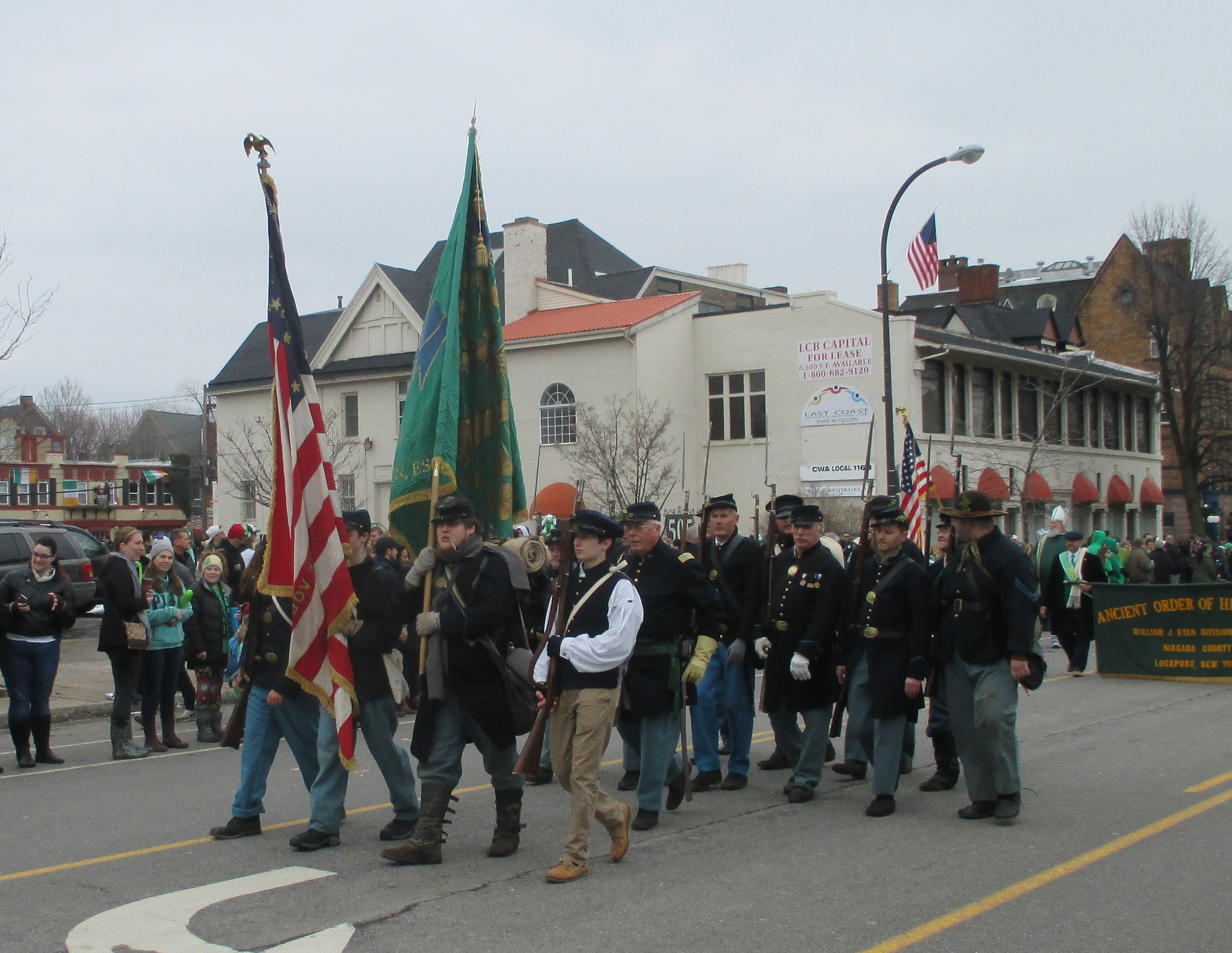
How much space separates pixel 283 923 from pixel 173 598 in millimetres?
6037

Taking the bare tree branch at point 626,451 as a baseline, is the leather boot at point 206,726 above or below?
below

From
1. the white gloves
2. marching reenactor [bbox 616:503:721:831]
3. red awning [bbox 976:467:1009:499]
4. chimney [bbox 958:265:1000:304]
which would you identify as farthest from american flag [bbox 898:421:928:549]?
chimney [bbox 958:265:1000:304]

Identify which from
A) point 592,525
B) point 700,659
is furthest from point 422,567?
point 700,659

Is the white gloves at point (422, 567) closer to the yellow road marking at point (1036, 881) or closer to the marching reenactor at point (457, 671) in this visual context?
Answer: the marching reenactor at point (457, 671)

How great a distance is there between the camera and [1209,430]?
50.8 metres

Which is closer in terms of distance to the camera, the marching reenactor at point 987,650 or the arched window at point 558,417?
the marching reenactor at point 987,650

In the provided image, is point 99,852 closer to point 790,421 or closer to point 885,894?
point 885,894

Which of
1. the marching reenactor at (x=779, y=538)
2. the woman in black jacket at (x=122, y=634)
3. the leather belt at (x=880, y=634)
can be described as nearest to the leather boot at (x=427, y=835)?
the leather belt at (x=880, y=634)

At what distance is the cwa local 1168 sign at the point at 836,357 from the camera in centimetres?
3700

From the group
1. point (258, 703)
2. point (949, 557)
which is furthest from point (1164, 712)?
point (258, 703)

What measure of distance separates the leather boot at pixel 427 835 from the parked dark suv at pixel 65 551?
1666cm

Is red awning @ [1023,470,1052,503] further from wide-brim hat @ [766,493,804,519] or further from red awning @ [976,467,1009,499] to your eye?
wide-brim hat @ [766,493,804,519]

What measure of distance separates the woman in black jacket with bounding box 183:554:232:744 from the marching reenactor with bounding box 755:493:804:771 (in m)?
4.95

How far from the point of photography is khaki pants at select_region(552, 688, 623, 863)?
21.4 ft
